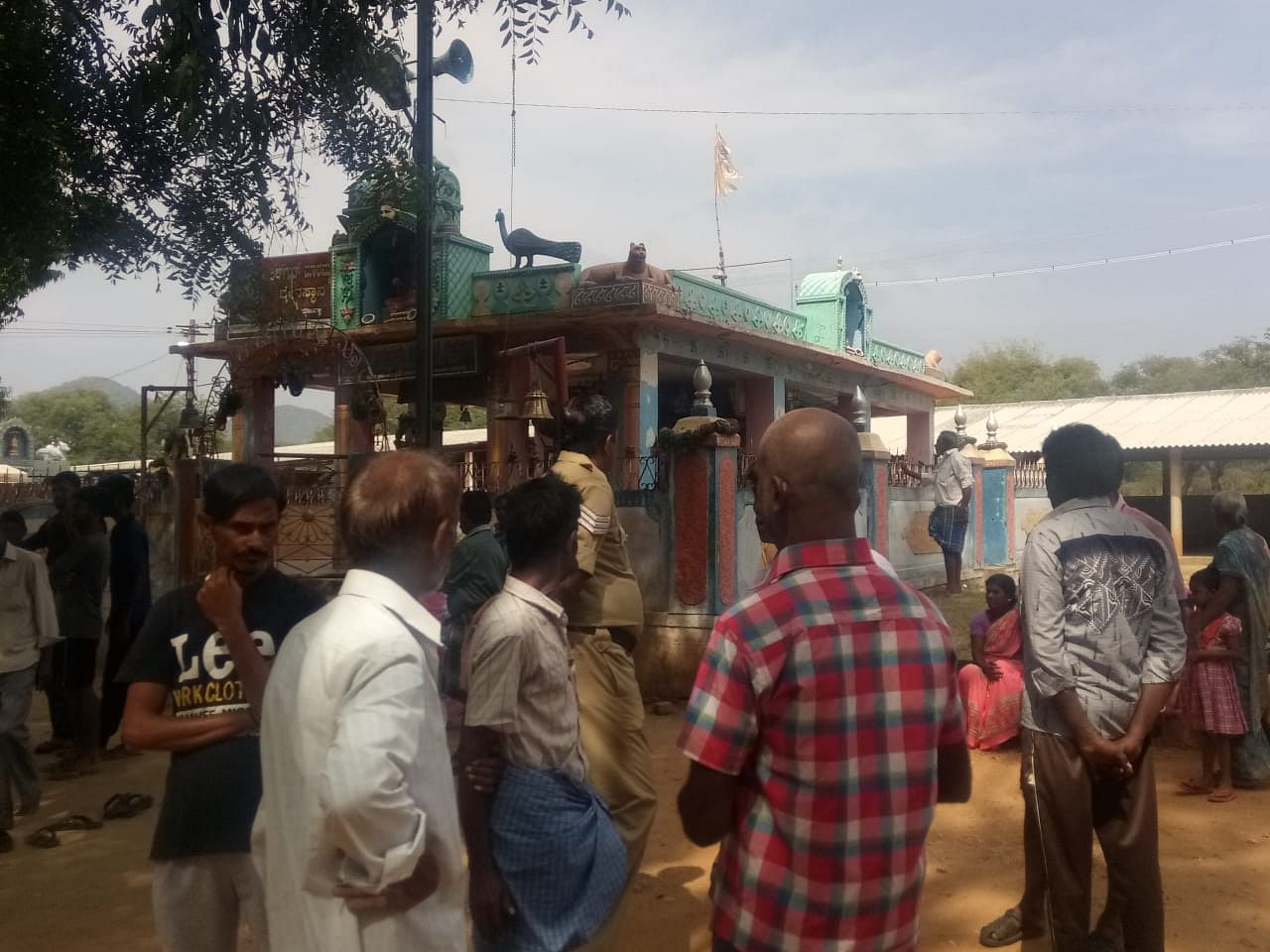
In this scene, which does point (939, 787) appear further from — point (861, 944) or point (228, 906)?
point (228, 906)

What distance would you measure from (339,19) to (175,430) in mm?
7099

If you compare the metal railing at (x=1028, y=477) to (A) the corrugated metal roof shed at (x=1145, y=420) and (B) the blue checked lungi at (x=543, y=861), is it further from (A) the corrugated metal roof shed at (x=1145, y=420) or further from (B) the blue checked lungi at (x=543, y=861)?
(B) the blue checked lungi at (x=543, y=861)

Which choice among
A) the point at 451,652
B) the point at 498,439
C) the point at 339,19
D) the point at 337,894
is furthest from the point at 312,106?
the point at 498,439

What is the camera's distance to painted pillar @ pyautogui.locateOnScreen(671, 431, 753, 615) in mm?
7836

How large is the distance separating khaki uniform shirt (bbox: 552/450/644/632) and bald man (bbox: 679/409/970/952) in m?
1.64

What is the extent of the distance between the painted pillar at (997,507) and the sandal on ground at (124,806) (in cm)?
1114

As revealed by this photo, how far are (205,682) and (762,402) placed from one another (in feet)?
44.7

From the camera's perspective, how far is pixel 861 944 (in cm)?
178

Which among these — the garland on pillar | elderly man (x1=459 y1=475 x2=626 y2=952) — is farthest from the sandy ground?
the garland on pillar

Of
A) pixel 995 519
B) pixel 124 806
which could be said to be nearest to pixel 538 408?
pixel 124 806

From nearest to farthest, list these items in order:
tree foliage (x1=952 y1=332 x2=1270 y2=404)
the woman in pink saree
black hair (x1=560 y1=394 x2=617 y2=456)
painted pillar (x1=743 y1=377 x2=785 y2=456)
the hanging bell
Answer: black hair (x1=560 y1=394 x2=617 y2=456) < the woman in pink saree < the hanging bell < painted pillar (x1=743 y1=377 x2=785 y2=456) < tree foliage (x1=952 y1=332 x2=1270 y2=404)

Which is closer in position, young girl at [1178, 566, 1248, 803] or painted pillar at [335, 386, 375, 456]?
young girl at [1178, 566, 1248, 803]

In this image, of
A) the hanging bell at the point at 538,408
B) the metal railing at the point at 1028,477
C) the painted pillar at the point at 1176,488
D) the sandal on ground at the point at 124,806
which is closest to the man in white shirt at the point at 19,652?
the sandal on ground at the point at 124,806

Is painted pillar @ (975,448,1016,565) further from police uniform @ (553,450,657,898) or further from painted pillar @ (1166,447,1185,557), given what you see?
police uniform @ (553,450,657,898)
